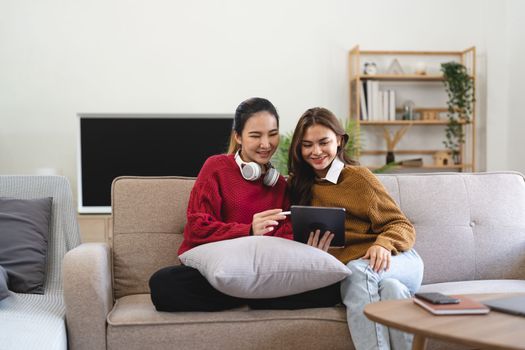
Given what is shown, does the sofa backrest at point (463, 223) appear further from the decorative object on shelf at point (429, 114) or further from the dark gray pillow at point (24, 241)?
the decorative object on shelf at point (429, 114)

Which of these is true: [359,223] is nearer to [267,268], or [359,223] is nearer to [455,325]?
[267,268]

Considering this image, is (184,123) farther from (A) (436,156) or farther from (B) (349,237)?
(B) (349,237)

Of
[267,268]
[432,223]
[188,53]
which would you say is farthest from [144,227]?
[188,53]

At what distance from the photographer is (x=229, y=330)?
188 cm

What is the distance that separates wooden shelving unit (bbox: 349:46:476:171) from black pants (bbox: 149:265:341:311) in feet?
9.24

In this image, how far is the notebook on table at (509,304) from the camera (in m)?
1.44

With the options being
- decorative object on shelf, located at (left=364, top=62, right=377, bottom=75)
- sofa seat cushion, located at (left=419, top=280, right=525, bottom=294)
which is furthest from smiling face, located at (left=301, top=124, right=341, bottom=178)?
decorative object on shelf, located at (left=364, top=62, right=377, bottom=75)

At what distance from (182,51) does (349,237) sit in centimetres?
289

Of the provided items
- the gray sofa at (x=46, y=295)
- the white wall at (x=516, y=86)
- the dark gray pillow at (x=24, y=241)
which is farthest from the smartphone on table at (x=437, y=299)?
the white wall at (x=516, y=86)

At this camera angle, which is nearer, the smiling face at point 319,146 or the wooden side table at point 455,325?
the wooden side table at point 455,325

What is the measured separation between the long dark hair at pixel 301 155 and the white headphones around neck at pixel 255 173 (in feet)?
0.28

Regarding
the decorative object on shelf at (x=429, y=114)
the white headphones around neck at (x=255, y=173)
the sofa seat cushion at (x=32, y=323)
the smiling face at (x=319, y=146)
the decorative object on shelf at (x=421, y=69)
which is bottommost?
the sofa seat cushion at (x=32, y=323)

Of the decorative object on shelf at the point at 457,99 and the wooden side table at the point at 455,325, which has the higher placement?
the decorative object on shelf at the point at 457,99

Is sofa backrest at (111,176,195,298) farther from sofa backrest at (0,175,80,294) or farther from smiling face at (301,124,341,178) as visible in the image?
smiling face at (301,124,341,178)
